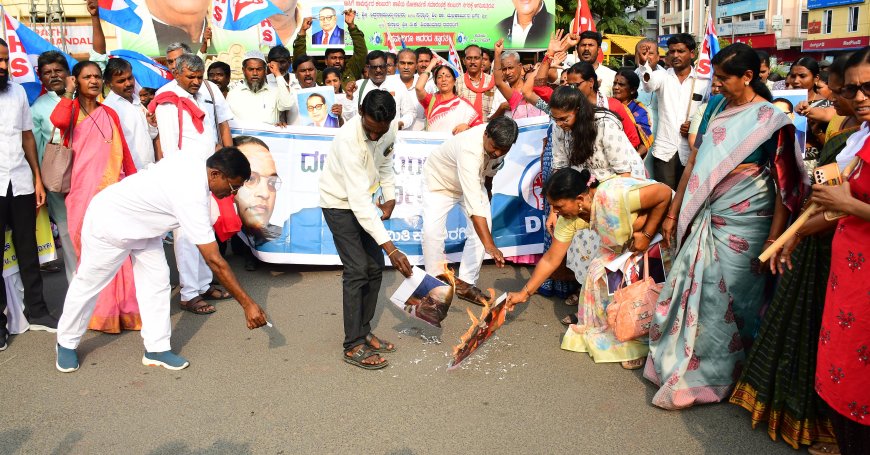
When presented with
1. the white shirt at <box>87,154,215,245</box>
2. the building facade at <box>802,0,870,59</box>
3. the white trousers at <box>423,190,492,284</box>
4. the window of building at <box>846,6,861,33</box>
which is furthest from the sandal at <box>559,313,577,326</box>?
the window of building at <box>846,6,861,33</box>

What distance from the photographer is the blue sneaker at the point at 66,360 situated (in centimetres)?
412

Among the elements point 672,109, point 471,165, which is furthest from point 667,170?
point 471,165

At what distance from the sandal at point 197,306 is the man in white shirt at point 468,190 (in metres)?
1.66

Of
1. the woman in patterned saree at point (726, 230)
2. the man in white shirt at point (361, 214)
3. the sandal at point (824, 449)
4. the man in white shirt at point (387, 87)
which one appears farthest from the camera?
the man in white shirt at point (387, 87)

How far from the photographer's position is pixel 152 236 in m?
4.02

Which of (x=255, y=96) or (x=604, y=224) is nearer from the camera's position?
(x=604, y=224)

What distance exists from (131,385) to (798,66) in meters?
6.50

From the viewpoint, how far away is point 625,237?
4055 mm

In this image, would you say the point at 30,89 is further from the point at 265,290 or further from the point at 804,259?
the point at 804,259

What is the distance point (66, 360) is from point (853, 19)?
52.2 m

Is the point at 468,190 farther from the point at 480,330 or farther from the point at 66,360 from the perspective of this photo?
the point at 66,360

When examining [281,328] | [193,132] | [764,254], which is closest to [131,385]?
[281,328]

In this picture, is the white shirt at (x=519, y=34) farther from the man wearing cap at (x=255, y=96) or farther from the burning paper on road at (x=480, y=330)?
the burning paper on road at (x=480, y=330)

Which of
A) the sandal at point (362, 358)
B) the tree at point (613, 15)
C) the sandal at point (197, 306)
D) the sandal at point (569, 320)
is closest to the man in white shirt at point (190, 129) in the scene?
the sandal at point (197, 306)
